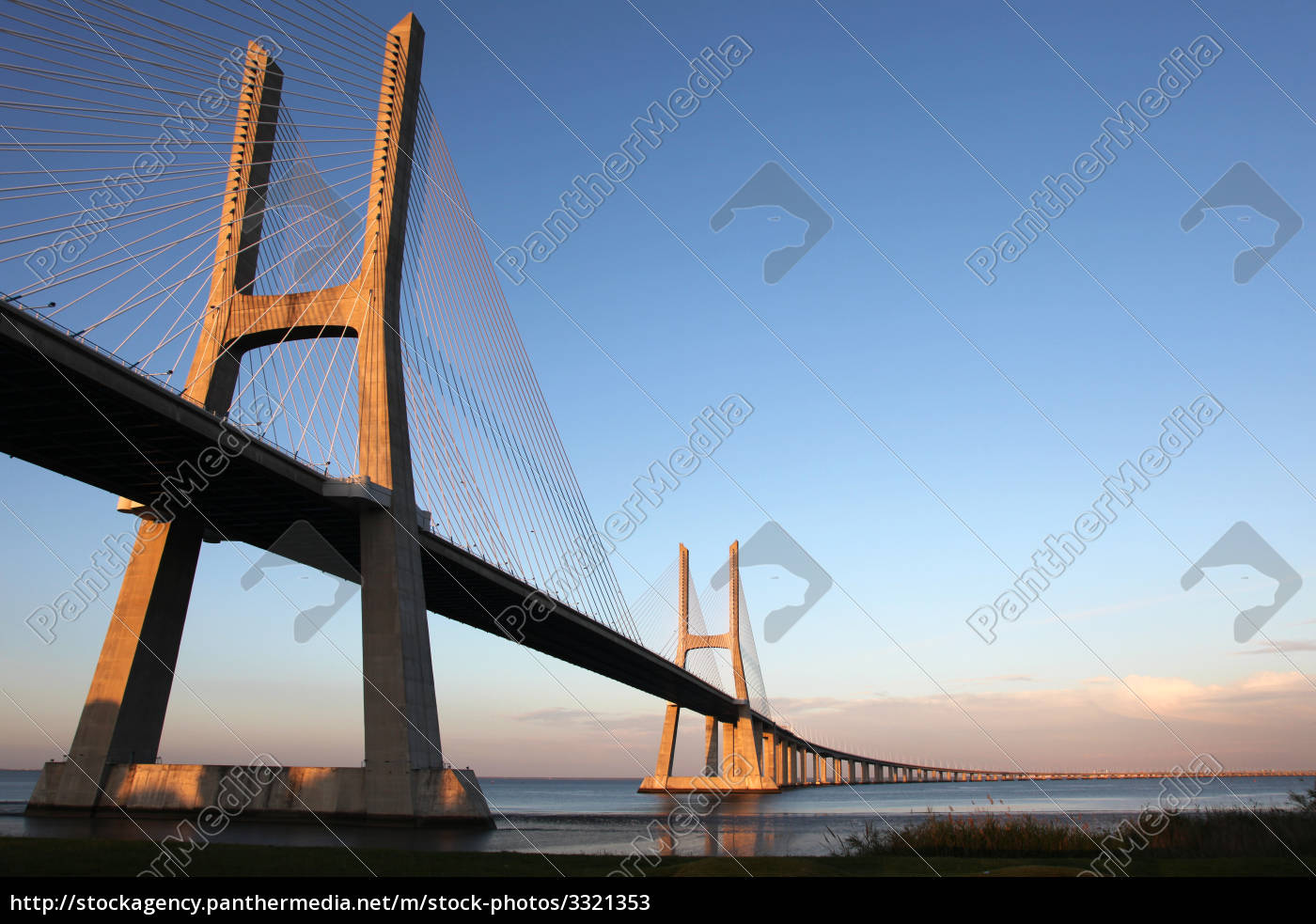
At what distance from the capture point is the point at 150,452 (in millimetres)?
25266

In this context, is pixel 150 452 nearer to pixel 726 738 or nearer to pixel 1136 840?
pixel 1136 840

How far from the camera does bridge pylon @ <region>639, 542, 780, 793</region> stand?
277 ft

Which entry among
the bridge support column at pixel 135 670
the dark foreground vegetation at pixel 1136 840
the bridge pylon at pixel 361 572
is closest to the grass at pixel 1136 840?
the dark foreground vegetation at pixel 1136 840

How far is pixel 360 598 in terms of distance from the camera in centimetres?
2827

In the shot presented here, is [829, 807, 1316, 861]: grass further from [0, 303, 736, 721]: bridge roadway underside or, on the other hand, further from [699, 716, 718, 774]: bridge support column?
[699, 716, 718, 774]: bridge support column

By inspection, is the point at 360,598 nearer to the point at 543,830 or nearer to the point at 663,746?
the point at 543,830

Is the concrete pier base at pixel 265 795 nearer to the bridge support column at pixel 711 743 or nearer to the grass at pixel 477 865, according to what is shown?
the grass at pixel 477 865

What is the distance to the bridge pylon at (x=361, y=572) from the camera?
2652 centimetres

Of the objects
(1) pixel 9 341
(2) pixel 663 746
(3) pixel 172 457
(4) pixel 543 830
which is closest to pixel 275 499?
(3) pixel 172 457

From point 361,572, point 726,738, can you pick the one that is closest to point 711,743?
point 726,738

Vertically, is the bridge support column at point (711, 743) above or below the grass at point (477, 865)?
above

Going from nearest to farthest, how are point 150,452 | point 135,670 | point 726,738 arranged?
point 150,452
point 135,670
point 726,738

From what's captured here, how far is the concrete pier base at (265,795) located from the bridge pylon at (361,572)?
0.04 metres

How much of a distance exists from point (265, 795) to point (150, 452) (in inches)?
389
